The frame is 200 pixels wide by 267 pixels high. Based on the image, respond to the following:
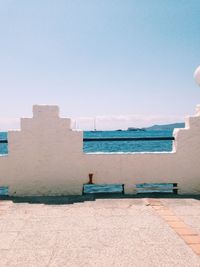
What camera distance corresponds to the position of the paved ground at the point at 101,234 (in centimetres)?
416

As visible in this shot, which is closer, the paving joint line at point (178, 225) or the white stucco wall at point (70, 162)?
the paving joint line at point (178, 225)

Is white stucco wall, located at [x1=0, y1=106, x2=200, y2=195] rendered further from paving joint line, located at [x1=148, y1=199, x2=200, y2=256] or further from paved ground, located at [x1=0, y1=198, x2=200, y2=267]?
paving joint line, located at [x1=148, y1=199, x2=200, y2=256]

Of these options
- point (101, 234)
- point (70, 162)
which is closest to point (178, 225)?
point (101, 234)

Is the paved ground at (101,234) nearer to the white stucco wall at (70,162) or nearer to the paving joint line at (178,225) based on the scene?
the paving joint line at (178,225)

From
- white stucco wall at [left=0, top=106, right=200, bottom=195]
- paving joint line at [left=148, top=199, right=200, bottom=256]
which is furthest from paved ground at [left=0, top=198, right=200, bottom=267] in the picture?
white stucco wall at [left=0, top=106, right=200, bottom=195]

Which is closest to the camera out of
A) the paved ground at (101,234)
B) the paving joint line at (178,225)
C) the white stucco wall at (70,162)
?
the paved ground at (101,234)

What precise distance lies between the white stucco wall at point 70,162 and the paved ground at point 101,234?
0.86m

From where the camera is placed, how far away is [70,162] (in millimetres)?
7828

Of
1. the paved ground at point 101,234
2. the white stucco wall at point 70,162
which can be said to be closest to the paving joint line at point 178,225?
the paved ground at point 101,234

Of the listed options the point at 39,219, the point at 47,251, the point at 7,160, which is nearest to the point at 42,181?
the point at 7,160

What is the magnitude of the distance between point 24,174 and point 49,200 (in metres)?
0.95

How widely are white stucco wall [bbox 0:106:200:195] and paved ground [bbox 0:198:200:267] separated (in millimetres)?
862

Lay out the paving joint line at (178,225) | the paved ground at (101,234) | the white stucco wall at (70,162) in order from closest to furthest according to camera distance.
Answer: the paved ground at (101,234) < the paving joint line at (178,225) < the white stucco wall at (70,162)

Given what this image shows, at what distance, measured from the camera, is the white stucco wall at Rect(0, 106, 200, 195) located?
25.4 feet
